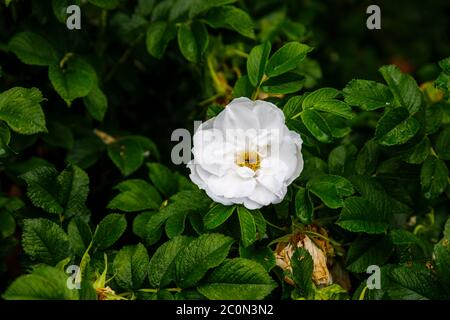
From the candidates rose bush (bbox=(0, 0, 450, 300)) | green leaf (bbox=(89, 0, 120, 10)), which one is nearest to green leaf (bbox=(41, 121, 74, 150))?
rose bush (bbox=(0, 0, 450, 300))

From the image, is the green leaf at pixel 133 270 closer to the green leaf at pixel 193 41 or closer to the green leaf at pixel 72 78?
the green leaf at pixel 72 78

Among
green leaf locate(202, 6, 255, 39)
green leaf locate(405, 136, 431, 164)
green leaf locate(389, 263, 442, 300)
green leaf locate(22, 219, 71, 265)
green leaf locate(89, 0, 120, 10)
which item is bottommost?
green leaf locate(389, 263, 442, 300)

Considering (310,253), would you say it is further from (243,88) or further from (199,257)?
(243,88)

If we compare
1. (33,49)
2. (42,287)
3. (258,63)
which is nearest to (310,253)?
(258,63)

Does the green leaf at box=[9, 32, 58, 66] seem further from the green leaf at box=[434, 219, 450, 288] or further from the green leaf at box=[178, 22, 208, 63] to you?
the green leaf at box=[434, 219, 450, 288]


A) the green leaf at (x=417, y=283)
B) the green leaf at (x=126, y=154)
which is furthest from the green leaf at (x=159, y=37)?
the green leaf at (x=417, y=283)
